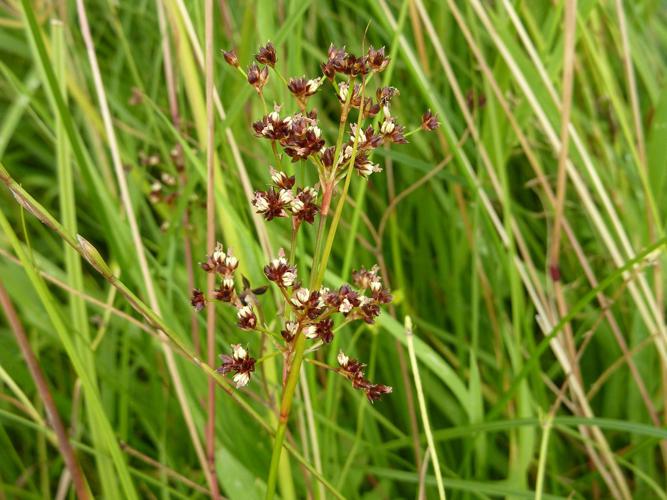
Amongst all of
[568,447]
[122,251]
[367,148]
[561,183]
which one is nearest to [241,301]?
[367,148]

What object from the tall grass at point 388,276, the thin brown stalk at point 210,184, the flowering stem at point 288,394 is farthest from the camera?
the tall grass at point 388,276

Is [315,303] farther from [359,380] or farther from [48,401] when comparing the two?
[48,401]

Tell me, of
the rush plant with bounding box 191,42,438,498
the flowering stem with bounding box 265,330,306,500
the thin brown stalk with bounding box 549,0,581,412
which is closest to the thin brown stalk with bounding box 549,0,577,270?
the thin brown stalk with bounding box 549,0,581,412

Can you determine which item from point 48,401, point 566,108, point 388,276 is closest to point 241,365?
point 48,401

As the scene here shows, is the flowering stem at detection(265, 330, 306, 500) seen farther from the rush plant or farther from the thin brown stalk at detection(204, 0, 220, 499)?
the thin brown stalk at detection(204, 0, 220, 499)

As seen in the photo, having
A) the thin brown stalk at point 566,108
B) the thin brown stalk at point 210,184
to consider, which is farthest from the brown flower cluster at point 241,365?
the thin brown stalk at point 566,108

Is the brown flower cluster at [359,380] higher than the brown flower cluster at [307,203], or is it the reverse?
the brown flower cluster at [307,203]

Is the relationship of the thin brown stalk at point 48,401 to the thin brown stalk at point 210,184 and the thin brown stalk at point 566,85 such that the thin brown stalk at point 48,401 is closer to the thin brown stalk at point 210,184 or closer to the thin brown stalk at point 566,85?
the thin brown stalk at point 210,184

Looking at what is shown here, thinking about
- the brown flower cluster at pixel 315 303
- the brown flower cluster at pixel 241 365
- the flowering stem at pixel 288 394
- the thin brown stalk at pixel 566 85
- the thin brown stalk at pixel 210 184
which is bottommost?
the flowering stem at pixel 288 394
